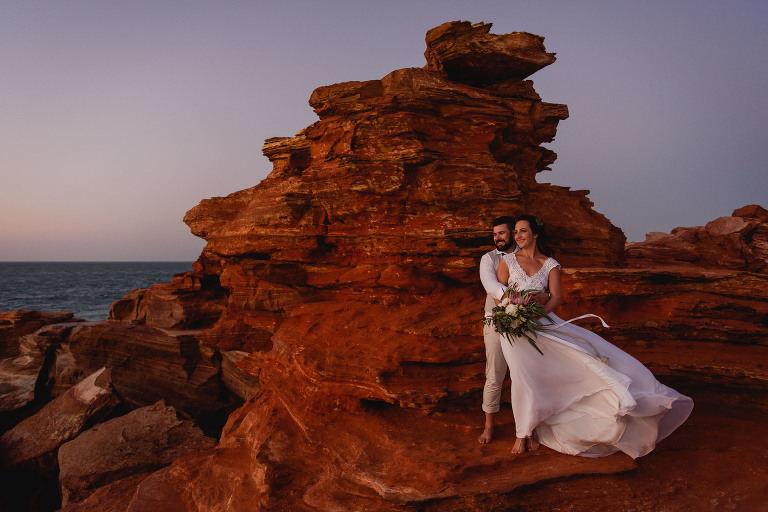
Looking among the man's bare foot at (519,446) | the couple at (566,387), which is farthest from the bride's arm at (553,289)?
the man's bare foot at (519,446)

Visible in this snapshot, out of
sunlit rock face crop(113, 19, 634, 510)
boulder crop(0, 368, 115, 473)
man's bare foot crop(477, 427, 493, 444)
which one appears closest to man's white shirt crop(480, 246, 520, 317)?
sunlit rock face crop(113, 19, 634, 510)

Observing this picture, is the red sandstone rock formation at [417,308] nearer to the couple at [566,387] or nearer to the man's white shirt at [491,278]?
the couple at [566,387]

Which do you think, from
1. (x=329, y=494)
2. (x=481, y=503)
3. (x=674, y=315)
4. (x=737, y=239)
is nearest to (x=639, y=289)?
(x=674, y=315)

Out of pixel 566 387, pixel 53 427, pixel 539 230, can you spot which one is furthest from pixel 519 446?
pixel 53 427

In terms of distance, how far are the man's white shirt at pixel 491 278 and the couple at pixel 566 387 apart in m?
0.02

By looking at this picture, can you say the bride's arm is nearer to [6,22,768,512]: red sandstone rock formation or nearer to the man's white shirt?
the man's white shirt

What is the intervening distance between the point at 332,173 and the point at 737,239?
1171cm

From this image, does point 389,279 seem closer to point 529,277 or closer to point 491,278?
point 491,278

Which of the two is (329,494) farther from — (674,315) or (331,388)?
(674,315)

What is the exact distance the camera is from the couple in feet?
16.2

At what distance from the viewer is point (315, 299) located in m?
9.22

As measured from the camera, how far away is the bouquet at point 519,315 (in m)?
5.14

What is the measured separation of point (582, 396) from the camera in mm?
5098

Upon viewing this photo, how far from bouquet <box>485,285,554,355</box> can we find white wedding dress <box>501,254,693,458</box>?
119 mm
